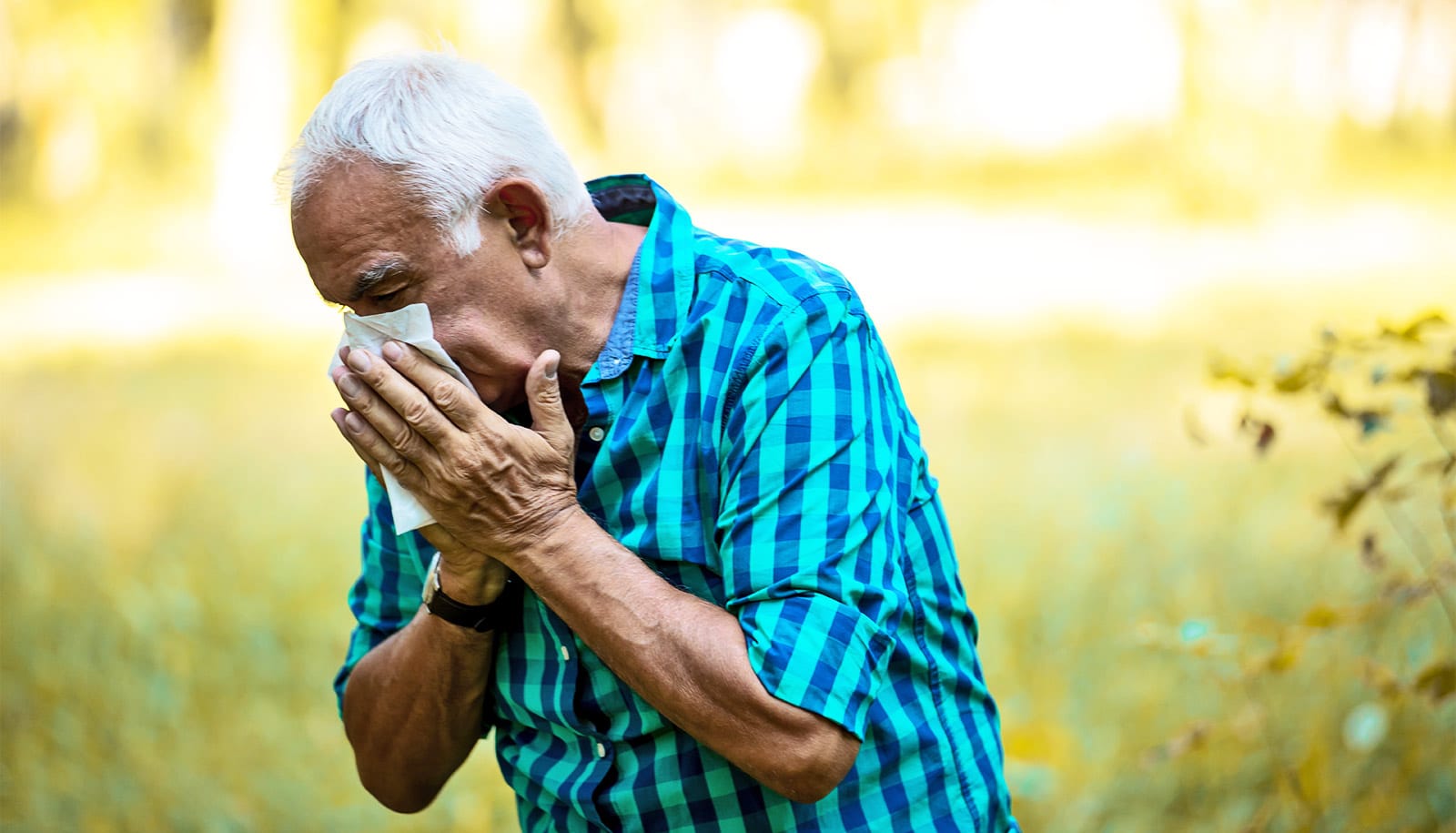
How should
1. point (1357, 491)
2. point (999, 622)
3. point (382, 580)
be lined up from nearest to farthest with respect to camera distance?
point (382, 580) < point (1357, 491) < point (999, 622)

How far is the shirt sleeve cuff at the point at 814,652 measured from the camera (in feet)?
5.13

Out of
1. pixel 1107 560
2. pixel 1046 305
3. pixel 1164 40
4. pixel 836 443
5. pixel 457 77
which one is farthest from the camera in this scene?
pixel 1164 40

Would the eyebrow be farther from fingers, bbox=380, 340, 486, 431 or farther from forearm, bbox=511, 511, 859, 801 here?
forearm, bbox=511, 511, 859, 801

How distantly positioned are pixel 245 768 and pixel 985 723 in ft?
9.17

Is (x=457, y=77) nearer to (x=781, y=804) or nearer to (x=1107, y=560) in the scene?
(x=781, y=804)

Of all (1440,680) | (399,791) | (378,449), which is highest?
(378,449)

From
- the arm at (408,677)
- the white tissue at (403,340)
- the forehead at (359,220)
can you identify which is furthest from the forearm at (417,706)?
the forehead at (359,220)

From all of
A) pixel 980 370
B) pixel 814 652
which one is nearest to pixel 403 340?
pixel 814 652

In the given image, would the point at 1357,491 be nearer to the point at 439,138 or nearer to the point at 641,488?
the point at 641,488

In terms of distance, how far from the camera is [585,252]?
1.90 m

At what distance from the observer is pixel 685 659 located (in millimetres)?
1610

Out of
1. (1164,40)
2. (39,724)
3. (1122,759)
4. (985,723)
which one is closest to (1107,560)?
(1122,759)

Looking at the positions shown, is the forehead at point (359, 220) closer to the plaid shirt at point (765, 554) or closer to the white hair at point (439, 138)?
the white hair at point (439, 138)

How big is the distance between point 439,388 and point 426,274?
0.54ft
